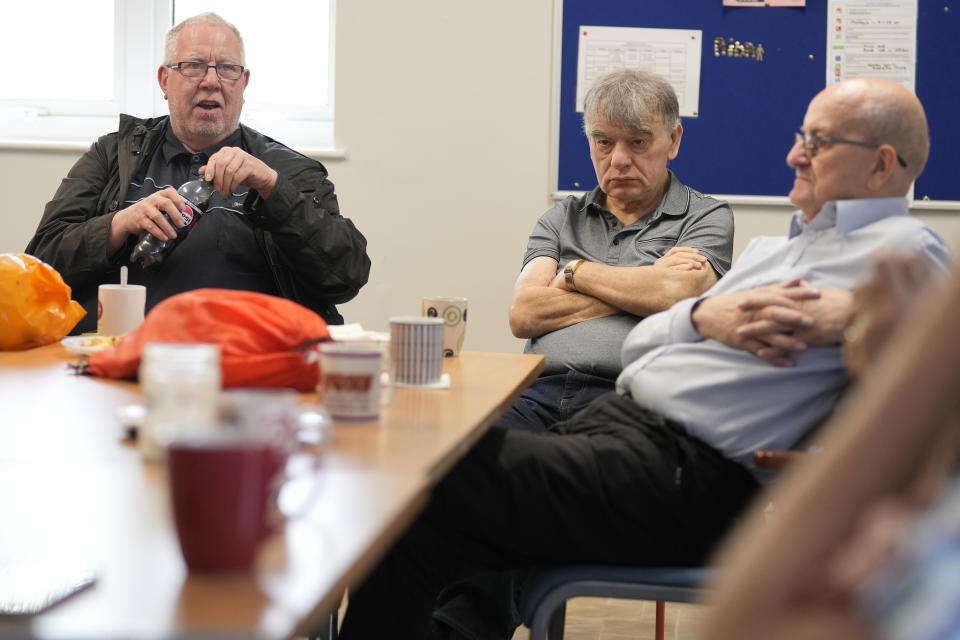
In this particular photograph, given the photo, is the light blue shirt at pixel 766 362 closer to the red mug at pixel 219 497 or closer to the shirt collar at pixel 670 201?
the shirt collar at pixel 670 201

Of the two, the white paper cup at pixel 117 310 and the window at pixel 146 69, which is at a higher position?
the window at pixel 146 69

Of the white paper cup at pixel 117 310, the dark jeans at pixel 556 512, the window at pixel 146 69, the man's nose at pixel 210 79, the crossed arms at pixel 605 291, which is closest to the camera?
the dark jeans at pixel 556 512

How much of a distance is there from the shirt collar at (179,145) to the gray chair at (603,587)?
194 centimetres

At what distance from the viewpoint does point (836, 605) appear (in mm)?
691

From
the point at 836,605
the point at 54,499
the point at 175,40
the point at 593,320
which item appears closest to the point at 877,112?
the point at 593,320

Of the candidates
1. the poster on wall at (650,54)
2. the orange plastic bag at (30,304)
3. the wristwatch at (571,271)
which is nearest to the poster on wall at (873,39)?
the poster on wall at (650,54)

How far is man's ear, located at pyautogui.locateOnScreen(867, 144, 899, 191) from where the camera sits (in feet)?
6.39

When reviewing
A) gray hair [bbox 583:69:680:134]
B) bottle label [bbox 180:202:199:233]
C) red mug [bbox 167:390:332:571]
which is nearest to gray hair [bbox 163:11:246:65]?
bottle label [bbox 180:202:199:233]

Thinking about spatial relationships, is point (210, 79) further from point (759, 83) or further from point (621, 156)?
point (759, 83)

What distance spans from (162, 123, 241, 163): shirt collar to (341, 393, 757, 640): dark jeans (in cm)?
172

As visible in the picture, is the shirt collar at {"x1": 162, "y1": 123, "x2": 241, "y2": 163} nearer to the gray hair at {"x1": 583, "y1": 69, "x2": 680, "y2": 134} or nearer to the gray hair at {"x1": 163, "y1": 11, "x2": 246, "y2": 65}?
the gray hair at {"x1": 163, "y1": 11, "x2": 246, "y2": 65}

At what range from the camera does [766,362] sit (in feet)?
5.91

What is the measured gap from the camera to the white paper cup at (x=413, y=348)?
1688 mm

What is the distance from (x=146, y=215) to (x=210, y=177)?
0.18 m
